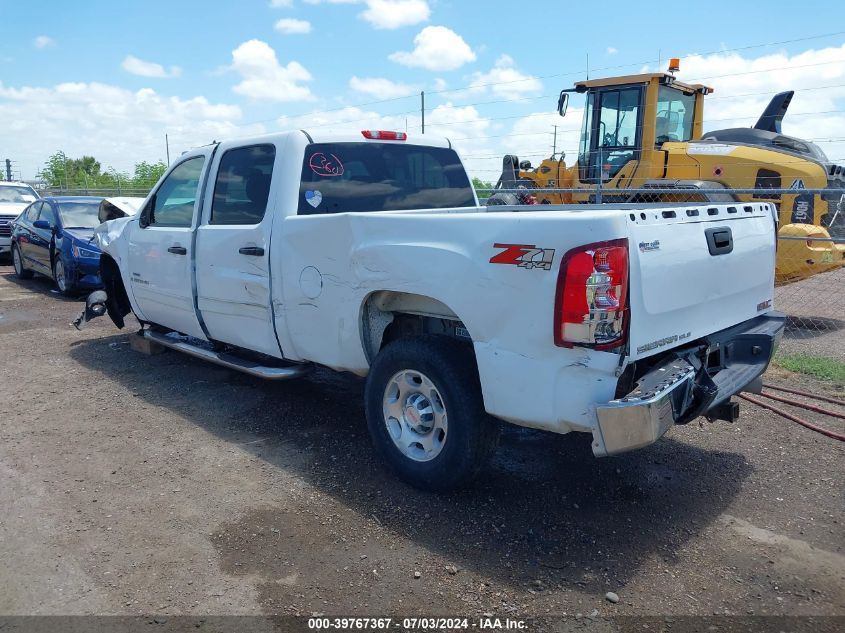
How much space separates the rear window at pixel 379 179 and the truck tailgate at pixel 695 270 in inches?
89.9

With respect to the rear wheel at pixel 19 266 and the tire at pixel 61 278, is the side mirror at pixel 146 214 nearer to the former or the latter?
the tire at pixel 61 278

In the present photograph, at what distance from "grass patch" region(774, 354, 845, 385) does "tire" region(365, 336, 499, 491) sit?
158 inches

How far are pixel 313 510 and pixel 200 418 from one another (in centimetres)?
→ 187

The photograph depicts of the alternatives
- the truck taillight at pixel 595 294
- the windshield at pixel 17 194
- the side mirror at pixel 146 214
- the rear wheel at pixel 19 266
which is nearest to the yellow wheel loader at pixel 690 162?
the side mirror at pixel 146 214

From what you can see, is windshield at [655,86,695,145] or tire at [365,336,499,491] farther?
windshield at [655,86,695,145]

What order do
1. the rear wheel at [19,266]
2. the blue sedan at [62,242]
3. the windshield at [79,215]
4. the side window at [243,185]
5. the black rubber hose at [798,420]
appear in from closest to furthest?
the black rubber hose at [798,420], the side window at [243,185], the blue sedan at [62,242], the windshield at [79,215], the rear wheel at [19,266]

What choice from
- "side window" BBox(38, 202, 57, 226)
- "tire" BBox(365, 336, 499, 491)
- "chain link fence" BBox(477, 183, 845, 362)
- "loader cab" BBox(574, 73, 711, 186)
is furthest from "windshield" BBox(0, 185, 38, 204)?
"tire" BBox(365, 336, 499, 491)

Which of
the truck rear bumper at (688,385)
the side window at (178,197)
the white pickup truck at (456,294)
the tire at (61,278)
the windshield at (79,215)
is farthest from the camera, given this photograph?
the windshield at (79,215)

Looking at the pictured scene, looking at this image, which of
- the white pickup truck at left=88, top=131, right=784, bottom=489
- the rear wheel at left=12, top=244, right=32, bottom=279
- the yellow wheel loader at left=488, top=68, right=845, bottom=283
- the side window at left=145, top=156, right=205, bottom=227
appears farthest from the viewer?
the rear wheel at left=12, top=244, right=32, bottom=279

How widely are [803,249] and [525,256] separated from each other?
6.32 m

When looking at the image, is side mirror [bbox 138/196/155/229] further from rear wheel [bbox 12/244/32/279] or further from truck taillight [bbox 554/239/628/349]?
rear wheel [bbox 12/244/32/279]

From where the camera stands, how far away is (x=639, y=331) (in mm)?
3229

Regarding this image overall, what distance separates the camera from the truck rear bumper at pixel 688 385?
9.99ft

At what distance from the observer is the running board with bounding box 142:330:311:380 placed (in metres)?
4.91
